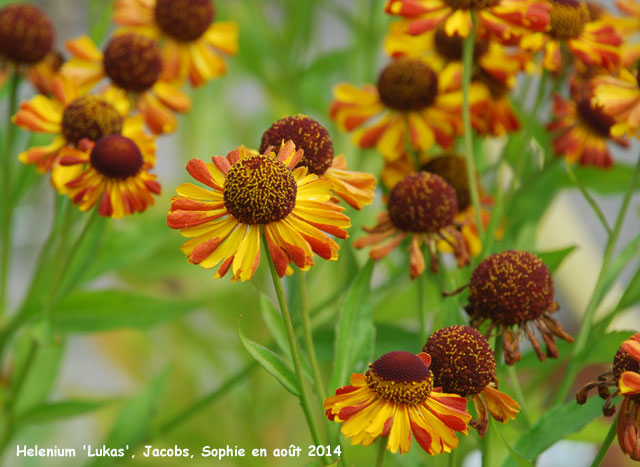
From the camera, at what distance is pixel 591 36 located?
540 millimetres

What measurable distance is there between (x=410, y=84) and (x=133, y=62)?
21 cm

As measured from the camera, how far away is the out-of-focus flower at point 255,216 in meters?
0.35

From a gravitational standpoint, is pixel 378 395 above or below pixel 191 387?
above

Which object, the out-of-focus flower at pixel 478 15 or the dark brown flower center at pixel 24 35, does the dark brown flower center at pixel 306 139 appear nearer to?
the out-of-focus flower at pixel 478 15

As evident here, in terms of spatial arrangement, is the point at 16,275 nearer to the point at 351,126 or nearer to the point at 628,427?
the point at 351,126

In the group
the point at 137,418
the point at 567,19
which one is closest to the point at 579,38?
the point at 567,19

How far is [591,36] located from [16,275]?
134 centimetres

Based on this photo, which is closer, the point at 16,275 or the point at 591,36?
the point at 591,36

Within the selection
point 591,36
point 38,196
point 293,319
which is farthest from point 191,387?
point 591,36

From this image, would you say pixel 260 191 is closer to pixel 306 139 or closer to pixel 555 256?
pixel 306 139

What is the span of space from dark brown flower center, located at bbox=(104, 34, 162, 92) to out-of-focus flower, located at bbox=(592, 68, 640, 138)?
1.04ft

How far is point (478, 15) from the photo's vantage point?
492 mm

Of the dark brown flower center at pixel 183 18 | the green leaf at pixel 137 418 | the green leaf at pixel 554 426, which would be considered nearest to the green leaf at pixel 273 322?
the green leaf at pixel 554 426

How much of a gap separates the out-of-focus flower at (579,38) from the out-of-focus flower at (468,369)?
23 cm
